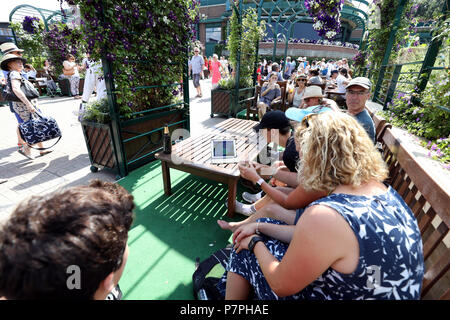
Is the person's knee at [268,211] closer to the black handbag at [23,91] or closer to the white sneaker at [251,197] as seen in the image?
the white sneaker at [251,197]

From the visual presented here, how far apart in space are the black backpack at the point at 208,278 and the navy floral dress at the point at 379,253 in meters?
0.87

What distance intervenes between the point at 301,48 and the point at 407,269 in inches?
1077

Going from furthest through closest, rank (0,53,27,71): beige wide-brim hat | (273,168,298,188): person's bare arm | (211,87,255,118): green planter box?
(211,87,255,118): green planter box → (0,53,27,71): beige wide-brim hat → (273,168,298,188): person's bare arm

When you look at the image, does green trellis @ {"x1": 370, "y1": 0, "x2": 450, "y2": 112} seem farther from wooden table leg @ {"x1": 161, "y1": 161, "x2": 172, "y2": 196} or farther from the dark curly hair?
the dark curly hair

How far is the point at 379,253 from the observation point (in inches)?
32.6

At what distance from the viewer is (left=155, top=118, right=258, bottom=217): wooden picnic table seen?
236 cm

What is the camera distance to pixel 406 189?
1544 millimetres

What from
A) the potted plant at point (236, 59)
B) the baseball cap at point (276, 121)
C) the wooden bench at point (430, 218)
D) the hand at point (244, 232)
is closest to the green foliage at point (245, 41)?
the potted plant at point (236, 59)

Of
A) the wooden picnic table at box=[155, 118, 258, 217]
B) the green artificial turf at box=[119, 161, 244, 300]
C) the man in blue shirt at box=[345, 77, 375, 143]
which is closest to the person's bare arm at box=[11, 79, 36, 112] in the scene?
the green artificial turf at box=[119, 161, 244, 300]

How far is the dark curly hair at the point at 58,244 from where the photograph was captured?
0.55 metres

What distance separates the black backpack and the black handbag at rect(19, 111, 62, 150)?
3.42 metres

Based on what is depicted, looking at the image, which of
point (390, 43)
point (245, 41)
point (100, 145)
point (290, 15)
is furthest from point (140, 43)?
point (290, 15)
